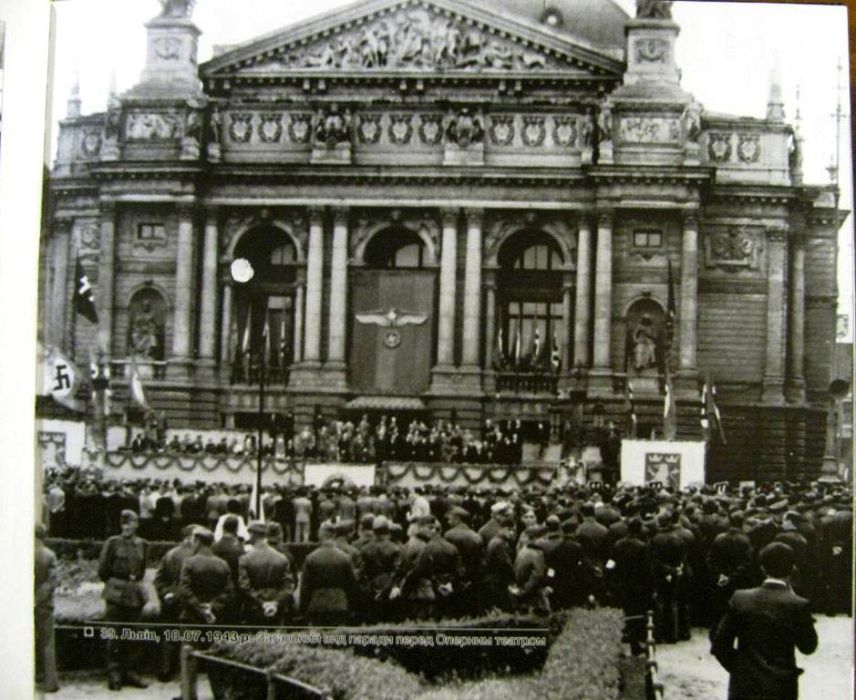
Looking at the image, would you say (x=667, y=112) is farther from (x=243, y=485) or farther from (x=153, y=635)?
(x=153, y=635)

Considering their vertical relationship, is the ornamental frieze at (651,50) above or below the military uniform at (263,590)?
above

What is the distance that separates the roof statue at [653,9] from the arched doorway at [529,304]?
105 inches

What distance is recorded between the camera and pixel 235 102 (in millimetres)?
12906

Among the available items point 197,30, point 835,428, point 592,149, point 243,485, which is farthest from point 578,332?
point 197,30

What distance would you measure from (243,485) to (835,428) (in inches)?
203

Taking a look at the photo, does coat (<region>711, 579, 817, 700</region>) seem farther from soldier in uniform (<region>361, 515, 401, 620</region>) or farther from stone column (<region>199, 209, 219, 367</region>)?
stone column (<region>199, 209, 219, 367</region>)

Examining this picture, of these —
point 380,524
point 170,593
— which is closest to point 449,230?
point 380,524

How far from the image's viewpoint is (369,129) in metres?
13.2

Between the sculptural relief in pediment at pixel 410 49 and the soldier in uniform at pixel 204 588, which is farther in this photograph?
the sculptural relief in pediment at pixel 410 49

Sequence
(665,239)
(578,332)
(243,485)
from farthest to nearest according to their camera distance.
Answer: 1. (665,239)
2. (578,332)
3. (243,485)

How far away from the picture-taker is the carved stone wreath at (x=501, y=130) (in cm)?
1326

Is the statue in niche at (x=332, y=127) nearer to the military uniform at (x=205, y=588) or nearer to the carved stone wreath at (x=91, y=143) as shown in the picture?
the carved stone wreath at (x=91, y=143)

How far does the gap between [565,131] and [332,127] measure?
7.82 feet

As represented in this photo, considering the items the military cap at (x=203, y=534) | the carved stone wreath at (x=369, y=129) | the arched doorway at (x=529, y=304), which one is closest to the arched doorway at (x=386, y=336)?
the arched doorway at (x=529, y=304)
